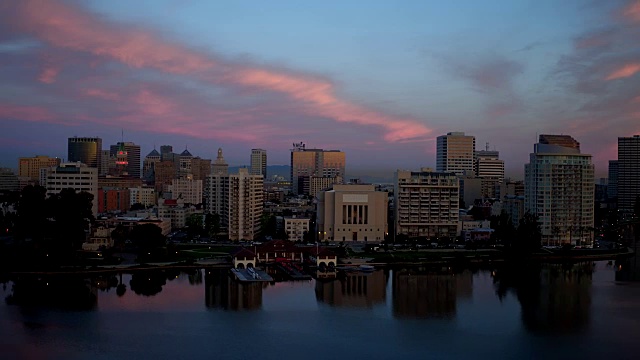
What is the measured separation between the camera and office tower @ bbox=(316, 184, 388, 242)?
732 inches

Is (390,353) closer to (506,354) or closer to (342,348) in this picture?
(342,348)

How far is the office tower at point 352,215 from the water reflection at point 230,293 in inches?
236

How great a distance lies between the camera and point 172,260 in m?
14.5

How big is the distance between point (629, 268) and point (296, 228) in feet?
27.4

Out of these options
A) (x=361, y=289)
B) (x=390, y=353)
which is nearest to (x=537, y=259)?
(x=361, y=289)

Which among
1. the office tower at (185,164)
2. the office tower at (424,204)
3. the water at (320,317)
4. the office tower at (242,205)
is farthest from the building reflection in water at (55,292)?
the office tower at (185,164)

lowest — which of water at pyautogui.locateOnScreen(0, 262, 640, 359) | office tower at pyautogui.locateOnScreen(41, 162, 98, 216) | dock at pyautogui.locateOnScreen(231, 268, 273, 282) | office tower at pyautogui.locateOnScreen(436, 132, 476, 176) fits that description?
water at pyautogui.locateOnScreen(0, 262, 640, 359)

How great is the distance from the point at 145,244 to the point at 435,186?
26.9 ft

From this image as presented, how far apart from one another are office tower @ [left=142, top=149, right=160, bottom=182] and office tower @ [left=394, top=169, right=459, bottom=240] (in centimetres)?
2654

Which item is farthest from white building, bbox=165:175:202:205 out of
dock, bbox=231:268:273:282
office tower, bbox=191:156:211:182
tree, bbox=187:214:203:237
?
dock, bbox=231:268:273:282

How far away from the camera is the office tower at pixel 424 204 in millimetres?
19172

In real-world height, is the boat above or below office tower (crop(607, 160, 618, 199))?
below

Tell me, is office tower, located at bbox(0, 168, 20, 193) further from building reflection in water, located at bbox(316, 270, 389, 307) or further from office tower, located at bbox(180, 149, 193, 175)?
building reflection in water, located at bbox(316, 270, 389, 307)

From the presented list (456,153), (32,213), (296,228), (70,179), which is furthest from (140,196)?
(456,153)
